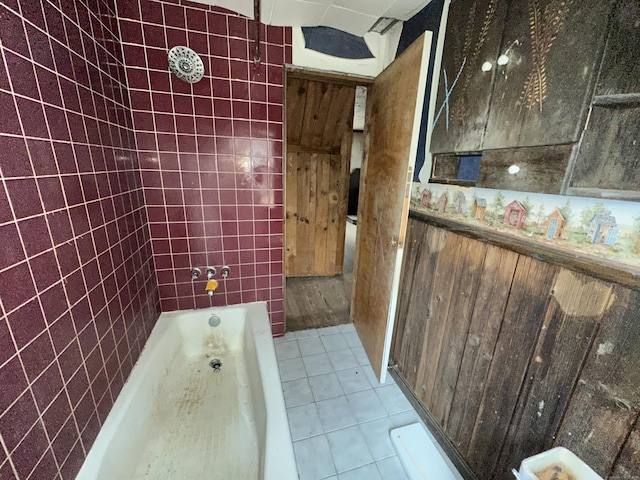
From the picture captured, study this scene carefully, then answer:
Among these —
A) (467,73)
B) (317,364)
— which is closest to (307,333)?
(317,364)

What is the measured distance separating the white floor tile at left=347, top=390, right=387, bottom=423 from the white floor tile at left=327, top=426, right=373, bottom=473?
0.30 ft

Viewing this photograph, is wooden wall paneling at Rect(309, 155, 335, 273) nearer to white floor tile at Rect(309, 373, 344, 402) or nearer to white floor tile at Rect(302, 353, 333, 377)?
white floor tile at Rect(302, 353, 333, 377)

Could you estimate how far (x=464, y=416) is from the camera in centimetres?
120

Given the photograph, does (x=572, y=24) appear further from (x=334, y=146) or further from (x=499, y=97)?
(x=334, y=146)

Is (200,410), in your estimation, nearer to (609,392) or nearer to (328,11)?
(609,392)

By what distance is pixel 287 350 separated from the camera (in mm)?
1991

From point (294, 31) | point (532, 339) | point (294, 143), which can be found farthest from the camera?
point (294, 143)

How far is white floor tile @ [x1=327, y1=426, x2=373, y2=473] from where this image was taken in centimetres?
125

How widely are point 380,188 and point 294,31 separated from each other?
112 centimetres

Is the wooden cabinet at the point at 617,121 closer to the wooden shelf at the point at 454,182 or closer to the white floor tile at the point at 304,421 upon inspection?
the wooden shelf at the point at 454,182

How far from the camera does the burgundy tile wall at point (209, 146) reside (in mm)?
1450

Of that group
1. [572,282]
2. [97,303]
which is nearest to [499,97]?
[572,282]

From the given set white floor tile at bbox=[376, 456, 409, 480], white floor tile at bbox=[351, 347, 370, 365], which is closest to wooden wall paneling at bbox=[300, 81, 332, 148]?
white floor tile at bbox=[351, 347, 370, 365]

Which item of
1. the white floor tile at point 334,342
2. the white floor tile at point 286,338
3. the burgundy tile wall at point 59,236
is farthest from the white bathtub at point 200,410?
the white floor tile at point 334,342
